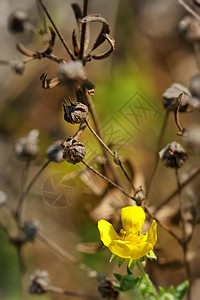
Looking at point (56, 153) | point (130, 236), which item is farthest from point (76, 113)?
point (130, 236)

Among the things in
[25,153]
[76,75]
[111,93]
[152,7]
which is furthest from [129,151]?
[152,7]

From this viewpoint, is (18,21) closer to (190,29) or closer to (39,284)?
(190,29)

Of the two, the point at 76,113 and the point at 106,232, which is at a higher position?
the point at 76,113

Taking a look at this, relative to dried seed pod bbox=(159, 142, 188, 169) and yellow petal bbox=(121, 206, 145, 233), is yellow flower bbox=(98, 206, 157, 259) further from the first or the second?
dried seed pod bbox=(159, 142, 188, 169)

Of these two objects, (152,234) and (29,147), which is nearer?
(152,234)

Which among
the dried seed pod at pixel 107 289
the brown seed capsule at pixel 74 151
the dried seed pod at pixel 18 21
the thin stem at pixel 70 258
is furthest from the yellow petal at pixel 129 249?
the dried seed pod at pixel 18 21

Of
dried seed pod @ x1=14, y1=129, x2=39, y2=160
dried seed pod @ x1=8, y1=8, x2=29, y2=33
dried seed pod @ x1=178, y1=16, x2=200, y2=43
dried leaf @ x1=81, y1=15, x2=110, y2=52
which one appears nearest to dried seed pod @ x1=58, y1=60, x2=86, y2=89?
dried leaf @ x1=81, y1=15, x2=110, y2=52

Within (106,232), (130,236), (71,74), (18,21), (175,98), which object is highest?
(18,21)

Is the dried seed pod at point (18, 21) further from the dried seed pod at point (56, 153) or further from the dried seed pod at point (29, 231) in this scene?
the dried seed pod at point (29, 231)
